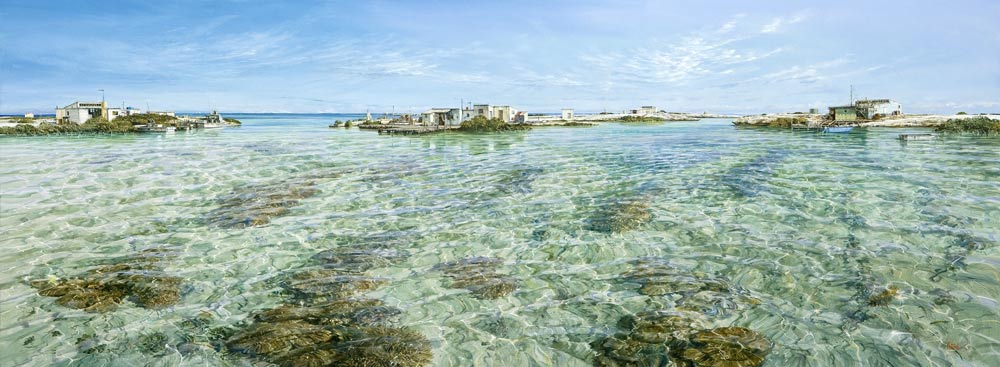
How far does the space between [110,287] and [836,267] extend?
12.9 m

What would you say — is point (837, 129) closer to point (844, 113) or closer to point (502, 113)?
point (844, 113)

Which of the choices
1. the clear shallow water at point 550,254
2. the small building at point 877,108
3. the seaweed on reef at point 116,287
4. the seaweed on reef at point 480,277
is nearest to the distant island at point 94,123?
the clear shallow water at point 550,254

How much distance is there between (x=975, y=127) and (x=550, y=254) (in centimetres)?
7201

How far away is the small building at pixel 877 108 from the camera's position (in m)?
86.6

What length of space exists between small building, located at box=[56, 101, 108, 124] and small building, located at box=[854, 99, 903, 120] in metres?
133

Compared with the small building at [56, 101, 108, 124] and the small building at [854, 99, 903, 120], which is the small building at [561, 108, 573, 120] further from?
the small building at [56, 101, 108, 124]

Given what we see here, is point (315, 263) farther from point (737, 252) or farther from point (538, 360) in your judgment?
point (737, 252)

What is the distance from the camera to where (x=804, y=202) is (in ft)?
49.2

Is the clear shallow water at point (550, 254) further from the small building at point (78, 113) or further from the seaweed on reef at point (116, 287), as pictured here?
the small building at point (78, 113)

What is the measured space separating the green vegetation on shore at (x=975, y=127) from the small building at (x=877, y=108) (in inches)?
1102

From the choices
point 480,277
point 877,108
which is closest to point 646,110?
point 877,108

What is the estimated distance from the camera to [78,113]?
257 ft

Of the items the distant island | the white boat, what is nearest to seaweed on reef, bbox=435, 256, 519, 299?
the distant island

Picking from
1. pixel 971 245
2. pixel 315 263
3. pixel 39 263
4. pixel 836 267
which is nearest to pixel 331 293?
pixel 315 263
